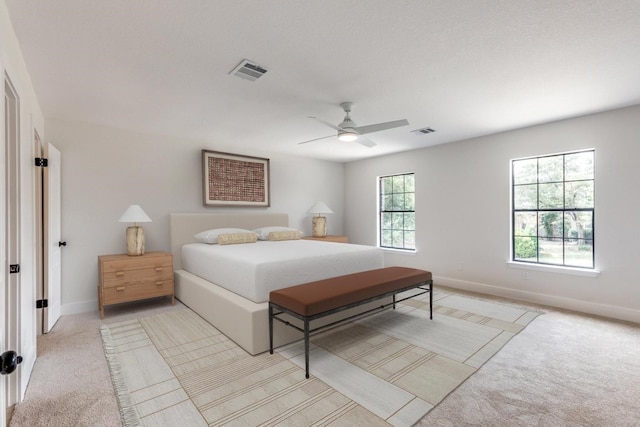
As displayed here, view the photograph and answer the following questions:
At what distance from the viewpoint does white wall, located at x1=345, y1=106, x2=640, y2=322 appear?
3.52 m

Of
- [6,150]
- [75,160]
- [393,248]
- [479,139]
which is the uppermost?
[479,139]

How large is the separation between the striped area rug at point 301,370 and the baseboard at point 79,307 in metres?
0.92

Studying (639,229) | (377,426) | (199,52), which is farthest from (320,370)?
(639,229)

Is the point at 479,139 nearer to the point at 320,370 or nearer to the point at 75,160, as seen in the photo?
the point at 320,370

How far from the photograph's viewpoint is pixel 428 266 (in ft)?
18.0

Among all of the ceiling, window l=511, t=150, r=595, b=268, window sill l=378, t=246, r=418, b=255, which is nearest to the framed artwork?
the ceiling

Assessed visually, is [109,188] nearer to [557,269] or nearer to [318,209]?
[318,209]

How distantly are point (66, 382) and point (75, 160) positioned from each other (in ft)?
9.19

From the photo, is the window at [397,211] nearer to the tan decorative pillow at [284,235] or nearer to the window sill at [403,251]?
the window sill at [403,251]

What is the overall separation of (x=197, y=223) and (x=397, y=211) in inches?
147

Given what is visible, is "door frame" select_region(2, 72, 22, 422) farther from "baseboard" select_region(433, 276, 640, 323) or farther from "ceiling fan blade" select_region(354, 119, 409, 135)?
"baseboard" select_region(433, 276, 640, 323)

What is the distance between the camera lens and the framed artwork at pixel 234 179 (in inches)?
192

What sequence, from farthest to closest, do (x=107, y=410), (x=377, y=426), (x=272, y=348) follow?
(x=272, y=348) < (x=107, y=410) < (x=377, y=426)

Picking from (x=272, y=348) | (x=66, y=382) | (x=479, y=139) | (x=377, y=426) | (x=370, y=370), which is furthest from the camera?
(x=479, y=139)
